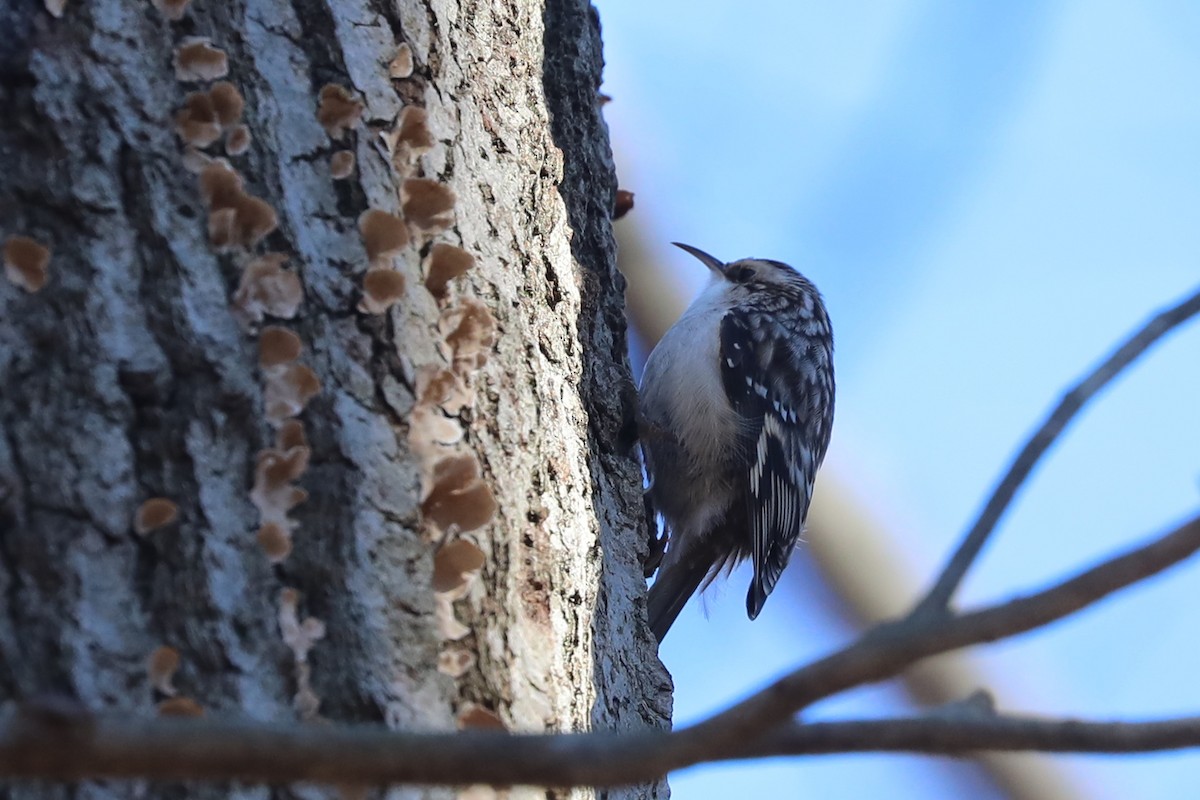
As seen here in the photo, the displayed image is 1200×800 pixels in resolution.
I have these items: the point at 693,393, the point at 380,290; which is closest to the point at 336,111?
the point at 380,290

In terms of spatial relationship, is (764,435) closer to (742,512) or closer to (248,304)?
(742,512)

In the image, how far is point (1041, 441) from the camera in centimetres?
137

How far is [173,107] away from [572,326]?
37.7 inches

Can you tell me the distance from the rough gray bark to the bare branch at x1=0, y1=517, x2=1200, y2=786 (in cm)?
42

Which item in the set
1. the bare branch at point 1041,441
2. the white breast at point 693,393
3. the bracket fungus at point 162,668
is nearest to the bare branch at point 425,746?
the bare branch at point 1041,441

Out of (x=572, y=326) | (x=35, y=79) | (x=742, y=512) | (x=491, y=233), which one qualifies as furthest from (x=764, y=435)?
(x=35, y=79)

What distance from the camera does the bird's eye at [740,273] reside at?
5.16 m

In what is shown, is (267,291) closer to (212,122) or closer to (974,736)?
(212,122)

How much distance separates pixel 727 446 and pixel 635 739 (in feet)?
10.5

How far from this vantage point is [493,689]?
5.95 feet

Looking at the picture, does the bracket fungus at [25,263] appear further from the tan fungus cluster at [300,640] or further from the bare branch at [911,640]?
the bare branch at [911,640]

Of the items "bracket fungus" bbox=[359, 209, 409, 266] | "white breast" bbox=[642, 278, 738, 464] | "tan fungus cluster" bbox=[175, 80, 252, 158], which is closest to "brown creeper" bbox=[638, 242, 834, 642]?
"white breast" bbox=[642, 278, 738, 464]

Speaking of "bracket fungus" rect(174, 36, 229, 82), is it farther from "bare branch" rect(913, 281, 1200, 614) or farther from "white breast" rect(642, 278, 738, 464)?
"white breast" rect(642, 278, 738, 464)

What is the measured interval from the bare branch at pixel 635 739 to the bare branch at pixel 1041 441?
0.23 feet
